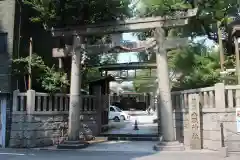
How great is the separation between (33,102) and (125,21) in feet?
18.7

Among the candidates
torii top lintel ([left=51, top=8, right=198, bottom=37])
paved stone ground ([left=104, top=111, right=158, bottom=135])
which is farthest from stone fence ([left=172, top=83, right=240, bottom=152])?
paved stone ground ([left=104, top=111, right=158, bottom=135])

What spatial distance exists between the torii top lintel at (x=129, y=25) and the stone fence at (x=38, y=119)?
10.8ft

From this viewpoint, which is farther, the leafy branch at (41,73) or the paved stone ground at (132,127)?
the paved stone ground at (132,127)

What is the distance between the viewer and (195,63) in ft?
55.9

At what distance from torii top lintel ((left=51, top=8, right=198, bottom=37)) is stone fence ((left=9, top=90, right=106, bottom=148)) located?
10.8ft

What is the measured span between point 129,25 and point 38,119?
612 cm

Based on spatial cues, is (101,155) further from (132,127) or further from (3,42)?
(132,127)

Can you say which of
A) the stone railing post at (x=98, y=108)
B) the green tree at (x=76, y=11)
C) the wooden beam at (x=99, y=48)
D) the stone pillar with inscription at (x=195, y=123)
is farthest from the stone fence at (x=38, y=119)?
the stone pillar with inscription at (x=195, y=123)

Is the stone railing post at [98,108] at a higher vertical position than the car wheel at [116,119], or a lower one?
higher

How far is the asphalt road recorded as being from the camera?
1226 centimetres

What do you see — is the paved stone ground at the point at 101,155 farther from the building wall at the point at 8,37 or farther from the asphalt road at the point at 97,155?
the building wall at the point at 8,37

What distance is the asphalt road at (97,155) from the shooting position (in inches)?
483

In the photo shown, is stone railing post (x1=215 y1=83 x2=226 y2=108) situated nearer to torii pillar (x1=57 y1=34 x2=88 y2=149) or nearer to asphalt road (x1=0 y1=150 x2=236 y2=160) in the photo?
asphalt road (x1=0 y1=150 x2=236 y2=160)

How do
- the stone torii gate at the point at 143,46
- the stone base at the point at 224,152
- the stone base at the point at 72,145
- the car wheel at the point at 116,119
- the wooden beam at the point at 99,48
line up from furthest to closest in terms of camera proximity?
the car wheel at the point at 116,119 < the wooden beam at the point at 99,48 < the stone base at the point at 72,145 < the stone torii gate at the point at 143,46 < the stone base at the point at 224,152
